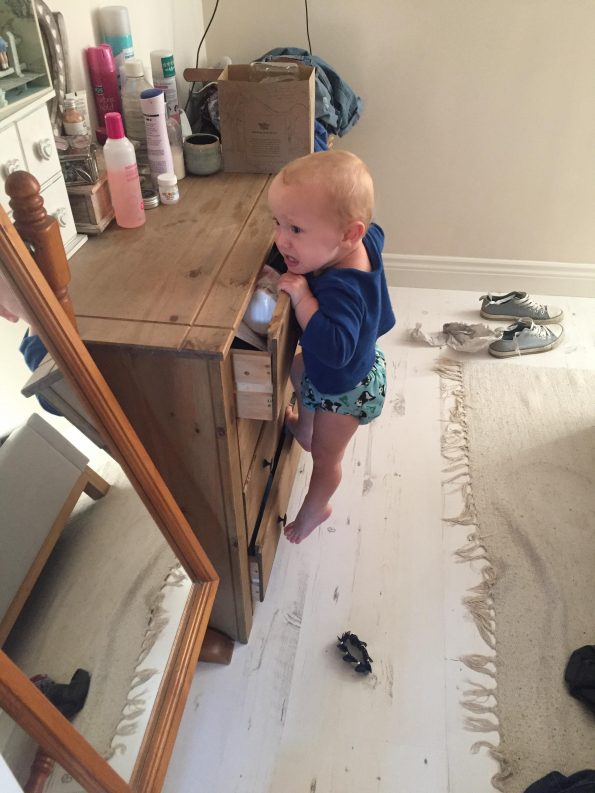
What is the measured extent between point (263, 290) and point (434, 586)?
0.91 m

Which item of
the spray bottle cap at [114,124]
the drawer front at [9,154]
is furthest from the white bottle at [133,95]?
the drawer front at [9,154]

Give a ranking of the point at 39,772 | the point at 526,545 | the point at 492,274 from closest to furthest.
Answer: the point at 39,772
the point at 526,545
the point at 492,274

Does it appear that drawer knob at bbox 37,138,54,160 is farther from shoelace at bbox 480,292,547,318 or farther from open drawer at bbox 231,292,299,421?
shoelace at bbox 480,292,547,318

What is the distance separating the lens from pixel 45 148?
39.5 inches

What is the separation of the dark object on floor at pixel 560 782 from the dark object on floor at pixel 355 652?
38cm

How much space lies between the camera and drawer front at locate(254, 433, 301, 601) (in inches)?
52.0

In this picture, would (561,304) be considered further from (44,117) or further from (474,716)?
(44,117)

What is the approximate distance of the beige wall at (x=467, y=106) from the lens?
6.73 ft

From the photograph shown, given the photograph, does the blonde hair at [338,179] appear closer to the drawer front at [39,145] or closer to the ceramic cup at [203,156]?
the drawer front at [39,145]

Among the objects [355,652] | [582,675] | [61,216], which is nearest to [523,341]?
[582,675]

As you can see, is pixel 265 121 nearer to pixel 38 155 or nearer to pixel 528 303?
pixel 38 155

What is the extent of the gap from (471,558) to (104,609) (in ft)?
3.24

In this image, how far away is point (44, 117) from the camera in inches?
39.5

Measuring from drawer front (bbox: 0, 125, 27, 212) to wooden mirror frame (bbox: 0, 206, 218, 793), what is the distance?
26 centimetres
